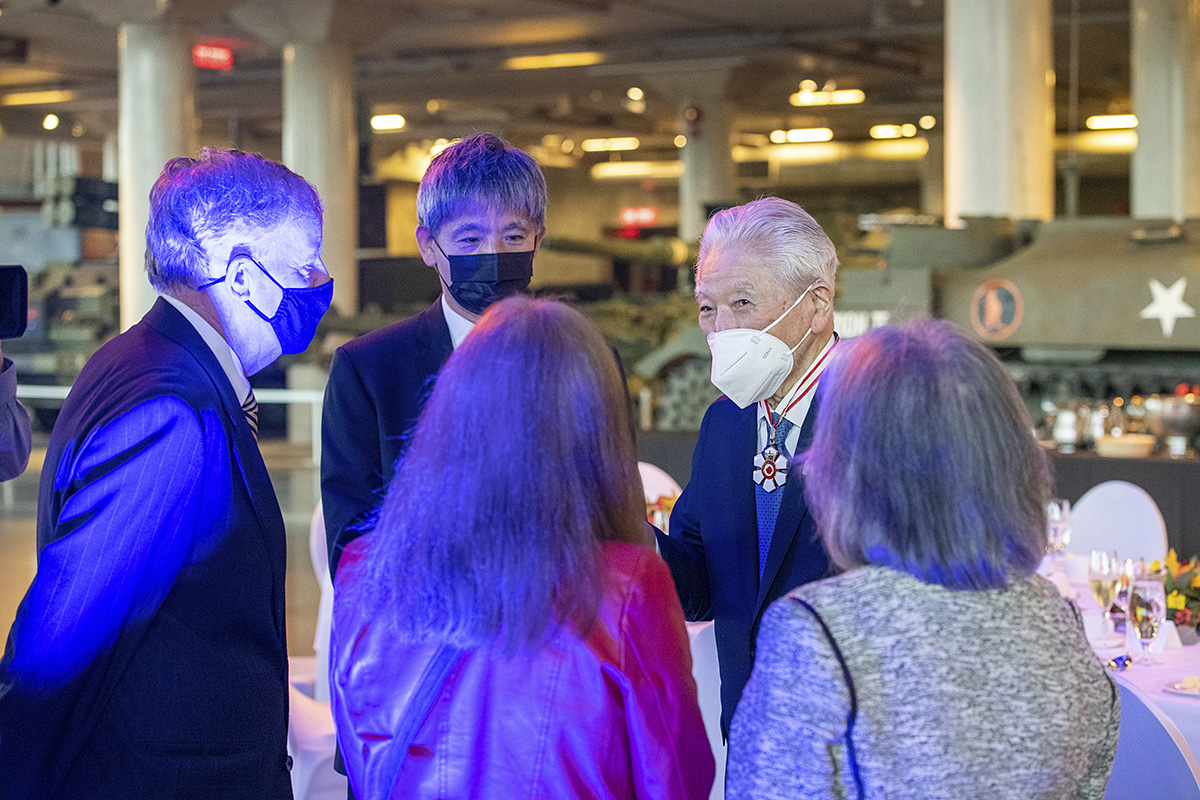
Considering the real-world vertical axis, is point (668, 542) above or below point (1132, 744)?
above

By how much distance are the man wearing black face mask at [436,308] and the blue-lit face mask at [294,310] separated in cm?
25

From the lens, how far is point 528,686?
1461mm

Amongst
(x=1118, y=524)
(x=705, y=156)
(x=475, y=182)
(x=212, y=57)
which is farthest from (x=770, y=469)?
(x=705, y=156)

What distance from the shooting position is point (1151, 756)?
2105 millimetres

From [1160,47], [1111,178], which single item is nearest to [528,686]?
[1160,47]

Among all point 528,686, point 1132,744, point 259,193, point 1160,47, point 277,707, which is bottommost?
point 1132,744

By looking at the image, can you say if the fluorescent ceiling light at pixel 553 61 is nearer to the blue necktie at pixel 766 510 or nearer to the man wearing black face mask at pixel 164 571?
the blue necktie at pixel 766 510

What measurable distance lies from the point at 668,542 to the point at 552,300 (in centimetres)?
80

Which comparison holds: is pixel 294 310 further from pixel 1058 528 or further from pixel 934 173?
pixel 934 173

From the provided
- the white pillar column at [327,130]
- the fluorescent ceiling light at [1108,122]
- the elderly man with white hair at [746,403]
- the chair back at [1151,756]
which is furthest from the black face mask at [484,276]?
the fluorescent ceiling light at [1108,122]

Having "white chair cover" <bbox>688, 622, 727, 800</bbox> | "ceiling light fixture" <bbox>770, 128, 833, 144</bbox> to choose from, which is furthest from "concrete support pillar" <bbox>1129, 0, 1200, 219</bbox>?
"ceiling light fixture" <bbox>770, 128, 833, 144</bbox>

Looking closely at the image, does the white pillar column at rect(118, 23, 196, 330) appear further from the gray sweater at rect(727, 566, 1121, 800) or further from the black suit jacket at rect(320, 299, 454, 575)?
the gray sweater at rect(727, 566, 1121, 800)

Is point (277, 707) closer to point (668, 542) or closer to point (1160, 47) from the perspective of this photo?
point (668, 542)

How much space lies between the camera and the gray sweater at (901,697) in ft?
4.48
